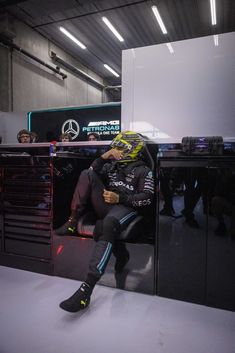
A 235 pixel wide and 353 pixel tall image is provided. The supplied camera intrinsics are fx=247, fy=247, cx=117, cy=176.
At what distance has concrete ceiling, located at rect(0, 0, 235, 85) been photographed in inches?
199

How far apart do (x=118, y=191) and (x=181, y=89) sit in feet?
3.47

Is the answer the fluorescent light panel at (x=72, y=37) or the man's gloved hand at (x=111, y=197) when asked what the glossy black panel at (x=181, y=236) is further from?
the fluorescent light panel at (x=72, y=37)

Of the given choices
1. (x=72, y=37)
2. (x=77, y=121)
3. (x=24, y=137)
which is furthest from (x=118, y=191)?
(x=72, y=37)

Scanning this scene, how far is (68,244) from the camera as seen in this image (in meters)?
2.16

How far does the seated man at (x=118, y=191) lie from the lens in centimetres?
187

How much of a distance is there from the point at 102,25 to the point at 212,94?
5.10 meters

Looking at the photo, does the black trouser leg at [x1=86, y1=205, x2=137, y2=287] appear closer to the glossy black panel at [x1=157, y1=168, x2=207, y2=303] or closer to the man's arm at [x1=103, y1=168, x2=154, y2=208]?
the man's arm at [x1=103, y1=168, x2=154, y2=208]

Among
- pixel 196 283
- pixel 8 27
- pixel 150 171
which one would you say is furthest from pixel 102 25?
pixel 196 283

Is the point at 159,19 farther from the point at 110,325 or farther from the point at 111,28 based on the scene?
the point at 110,325

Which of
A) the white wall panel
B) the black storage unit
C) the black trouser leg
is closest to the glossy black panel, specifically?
the black storage unit

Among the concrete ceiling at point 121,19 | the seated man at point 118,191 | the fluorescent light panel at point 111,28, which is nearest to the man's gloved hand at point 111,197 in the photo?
the seated man at point 118,191

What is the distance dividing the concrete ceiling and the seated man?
335 cm

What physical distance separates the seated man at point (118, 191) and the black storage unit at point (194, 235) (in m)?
0.20

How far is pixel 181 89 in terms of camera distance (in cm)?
219
